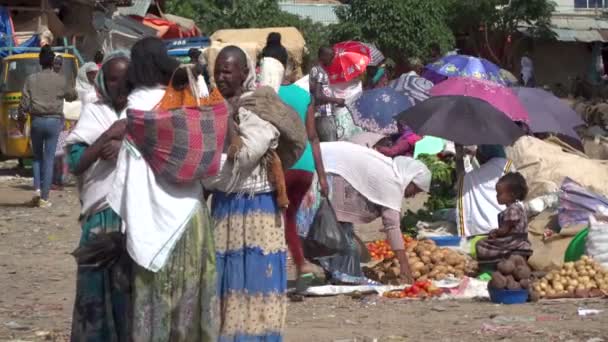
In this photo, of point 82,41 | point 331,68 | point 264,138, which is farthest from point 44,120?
point 82,41

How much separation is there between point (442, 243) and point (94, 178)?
5469mm

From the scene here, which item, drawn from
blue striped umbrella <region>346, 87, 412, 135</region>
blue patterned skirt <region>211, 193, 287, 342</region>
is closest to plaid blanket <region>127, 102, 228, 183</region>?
blue patterned skirt <region>211, 193, 287, 342</region>

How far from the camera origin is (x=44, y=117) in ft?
48.3

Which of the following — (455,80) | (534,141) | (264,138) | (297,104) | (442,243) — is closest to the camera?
(264,138)

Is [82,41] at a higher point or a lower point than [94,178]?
higher

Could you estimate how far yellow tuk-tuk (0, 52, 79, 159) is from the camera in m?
18.9

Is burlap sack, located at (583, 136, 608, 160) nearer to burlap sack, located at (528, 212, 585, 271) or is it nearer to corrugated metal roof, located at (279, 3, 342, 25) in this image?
burlap sack, located at (528, 212, 585, 271)

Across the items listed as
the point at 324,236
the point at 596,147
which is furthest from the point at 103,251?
the point at 596,147

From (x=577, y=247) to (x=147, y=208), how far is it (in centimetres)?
512

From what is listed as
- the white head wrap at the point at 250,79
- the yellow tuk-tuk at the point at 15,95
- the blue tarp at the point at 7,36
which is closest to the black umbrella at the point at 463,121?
the white head wrap at the point at 250,79

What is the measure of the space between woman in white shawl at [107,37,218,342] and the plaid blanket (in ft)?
0.14

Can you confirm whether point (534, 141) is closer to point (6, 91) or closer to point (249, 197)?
point (249, 197)

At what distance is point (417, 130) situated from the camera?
10.9m

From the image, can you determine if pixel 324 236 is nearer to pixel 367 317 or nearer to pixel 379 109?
pixel 367 317
